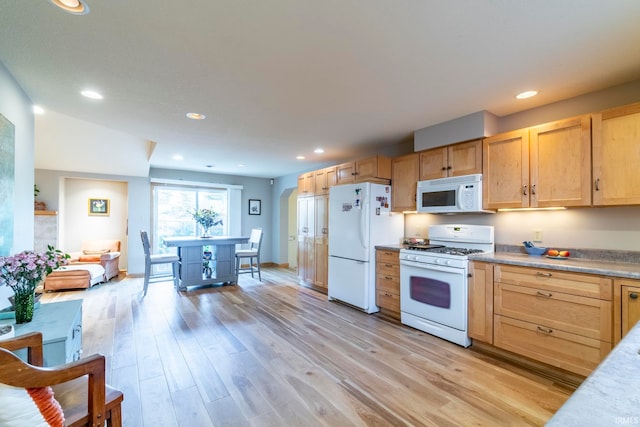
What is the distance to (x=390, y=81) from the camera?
2.19m

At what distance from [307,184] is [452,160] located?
2.66 metres

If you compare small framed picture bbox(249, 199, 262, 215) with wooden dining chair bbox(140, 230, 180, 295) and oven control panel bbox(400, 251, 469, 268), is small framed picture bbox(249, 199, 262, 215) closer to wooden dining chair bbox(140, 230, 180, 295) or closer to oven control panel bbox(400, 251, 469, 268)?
wooden dining chair bbox(140, 230, 180, 295)

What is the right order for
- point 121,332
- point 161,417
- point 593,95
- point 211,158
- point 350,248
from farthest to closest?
point 211,158 < point 350,248 < point 121,332 < point 593,95 < point 161,417

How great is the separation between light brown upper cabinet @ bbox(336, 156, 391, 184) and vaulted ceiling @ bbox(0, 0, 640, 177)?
0.72 meters

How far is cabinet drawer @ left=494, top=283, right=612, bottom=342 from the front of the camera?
78.1 inches

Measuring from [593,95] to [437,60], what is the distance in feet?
5.44

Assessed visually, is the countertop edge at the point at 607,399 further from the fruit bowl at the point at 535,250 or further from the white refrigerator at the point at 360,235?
the white refrigerator at the point at 360,235

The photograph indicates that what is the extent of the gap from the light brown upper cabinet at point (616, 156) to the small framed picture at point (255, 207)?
6.41 meters

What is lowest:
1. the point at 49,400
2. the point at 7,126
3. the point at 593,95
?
the point at 49,400

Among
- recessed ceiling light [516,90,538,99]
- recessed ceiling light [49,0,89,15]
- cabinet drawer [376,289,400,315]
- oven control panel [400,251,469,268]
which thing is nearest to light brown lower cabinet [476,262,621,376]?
oven control panel [400,251,469,268]

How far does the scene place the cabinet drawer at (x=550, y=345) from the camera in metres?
2.02

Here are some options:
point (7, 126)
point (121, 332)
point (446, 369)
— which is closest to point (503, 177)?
point (446, 369)

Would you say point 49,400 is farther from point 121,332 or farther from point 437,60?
point 437,60

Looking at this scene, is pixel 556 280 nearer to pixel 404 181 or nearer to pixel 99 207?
pixel 404 181
